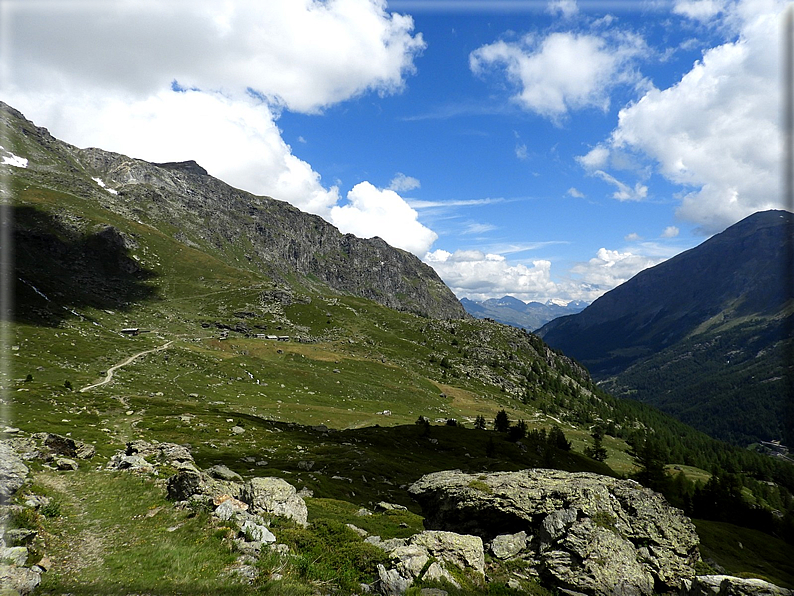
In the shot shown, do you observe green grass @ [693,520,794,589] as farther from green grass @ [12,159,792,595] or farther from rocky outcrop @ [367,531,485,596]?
rocky outcrop @ [367,531,485,596]

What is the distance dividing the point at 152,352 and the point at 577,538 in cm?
13737

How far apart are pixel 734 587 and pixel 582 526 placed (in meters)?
7.44

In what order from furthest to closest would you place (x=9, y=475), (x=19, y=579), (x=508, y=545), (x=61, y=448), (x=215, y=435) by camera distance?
(x=215, y=435)
(x=61, y=448)
(x=508, y=545)
(x=9, y=475)
(x=19, y=579)

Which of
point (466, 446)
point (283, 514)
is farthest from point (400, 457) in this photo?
point (283, 514)

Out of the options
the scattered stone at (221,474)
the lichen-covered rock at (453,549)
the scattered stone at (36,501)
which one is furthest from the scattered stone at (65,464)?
the lichen-covered rock at (453,549)

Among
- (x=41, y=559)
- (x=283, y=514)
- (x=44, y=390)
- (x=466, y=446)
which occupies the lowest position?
(x=466, y=446)

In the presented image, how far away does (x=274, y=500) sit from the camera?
2333 cm

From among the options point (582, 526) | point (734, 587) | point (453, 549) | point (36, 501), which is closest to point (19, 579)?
point (36, 501)

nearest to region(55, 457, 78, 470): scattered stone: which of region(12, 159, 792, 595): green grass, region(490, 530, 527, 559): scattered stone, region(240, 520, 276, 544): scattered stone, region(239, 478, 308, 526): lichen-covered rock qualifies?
region(12, 159, 792, 595): green grass

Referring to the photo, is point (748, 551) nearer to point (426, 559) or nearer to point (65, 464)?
point (426, 559)

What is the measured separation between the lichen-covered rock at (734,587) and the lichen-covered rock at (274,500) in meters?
22.2

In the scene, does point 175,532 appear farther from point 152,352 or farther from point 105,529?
point 152,352

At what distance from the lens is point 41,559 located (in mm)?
13992

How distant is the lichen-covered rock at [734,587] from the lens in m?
16.6
